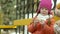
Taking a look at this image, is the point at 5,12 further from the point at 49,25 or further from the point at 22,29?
the point at 49,25

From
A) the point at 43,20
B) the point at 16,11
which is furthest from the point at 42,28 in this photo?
the point at 16,11

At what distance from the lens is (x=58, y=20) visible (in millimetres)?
1102

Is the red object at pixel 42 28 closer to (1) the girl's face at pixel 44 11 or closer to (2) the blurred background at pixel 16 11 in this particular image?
(1) the girl's face at pixel 44 11

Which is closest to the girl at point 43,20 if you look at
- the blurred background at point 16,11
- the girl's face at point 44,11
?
the girl's face at point 44,11

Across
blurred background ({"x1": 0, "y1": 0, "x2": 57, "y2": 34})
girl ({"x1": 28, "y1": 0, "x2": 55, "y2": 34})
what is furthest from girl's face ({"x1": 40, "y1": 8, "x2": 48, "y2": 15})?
blurred background ({"x1": 0, "y1": 0, "x2": 57, "y2": 34})

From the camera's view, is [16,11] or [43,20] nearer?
[43,20]

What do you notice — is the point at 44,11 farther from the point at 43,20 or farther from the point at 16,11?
the point at 16,11

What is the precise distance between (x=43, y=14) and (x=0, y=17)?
954mm

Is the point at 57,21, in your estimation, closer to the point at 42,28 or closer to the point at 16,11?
the point at 42,28

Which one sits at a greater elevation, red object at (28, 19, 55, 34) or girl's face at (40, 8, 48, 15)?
girl's face at (40, 8, 48, 15)

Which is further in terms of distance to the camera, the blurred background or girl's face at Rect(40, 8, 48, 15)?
the blurred background

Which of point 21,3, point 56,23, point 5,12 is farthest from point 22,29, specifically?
point 56,23

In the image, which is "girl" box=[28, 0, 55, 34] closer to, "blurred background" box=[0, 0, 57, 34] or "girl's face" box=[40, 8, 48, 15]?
"girl's face" box=[40, 8, 48, 15]

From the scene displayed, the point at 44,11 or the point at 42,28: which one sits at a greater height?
the point at 44,11
